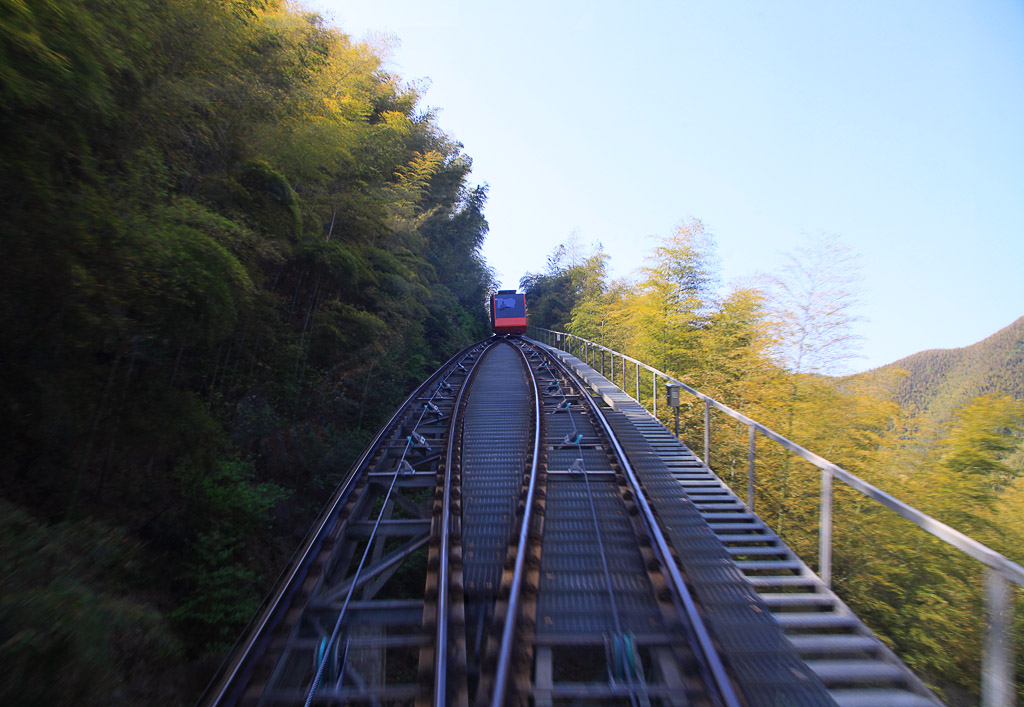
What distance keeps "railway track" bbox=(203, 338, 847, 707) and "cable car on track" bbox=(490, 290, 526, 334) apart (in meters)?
16.3

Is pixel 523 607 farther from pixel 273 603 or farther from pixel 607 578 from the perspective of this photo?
pixel 273 603

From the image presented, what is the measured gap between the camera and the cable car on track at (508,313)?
70.1ft

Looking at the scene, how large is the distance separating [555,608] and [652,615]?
0.56m

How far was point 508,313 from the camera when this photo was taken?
2148 cm

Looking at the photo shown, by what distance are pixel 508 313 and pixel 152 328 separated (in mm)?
17941

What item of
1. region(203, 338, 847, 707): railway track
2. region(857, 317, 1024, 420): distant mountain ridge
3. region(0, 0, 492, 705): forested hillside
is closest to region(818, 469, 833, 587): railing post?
region(203, 338, 847, 707): railway track

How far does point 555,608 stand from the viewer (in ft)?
8.93

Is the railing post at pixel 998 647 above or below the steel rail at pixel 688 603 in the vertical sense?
above

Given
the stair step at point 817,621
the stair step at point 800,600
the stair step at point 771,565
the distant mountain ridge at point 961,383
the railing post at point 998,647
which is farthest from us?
the distant mountain ridge at point 961,383

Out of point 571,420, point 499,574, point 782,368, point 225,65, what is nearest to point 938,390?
point 782,368

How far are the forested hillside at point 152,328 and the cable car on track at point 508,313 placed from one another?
13.5 m

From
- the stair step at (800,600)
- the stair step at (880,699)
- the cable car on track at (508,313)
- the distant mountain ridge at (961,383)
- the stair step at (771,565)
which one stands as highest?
the cable car on track at (508,313)

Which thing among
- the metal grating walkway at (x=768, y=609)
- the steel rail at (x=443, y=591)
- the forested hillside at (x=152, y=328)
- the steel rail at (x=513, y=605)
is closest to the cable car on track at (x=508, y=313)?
the forested hillside at (x=152, y=328)

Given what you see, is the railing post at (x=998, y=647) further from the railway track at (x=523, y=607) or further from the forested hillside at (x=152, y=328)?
the forested hillside at (x=152, y=328)
